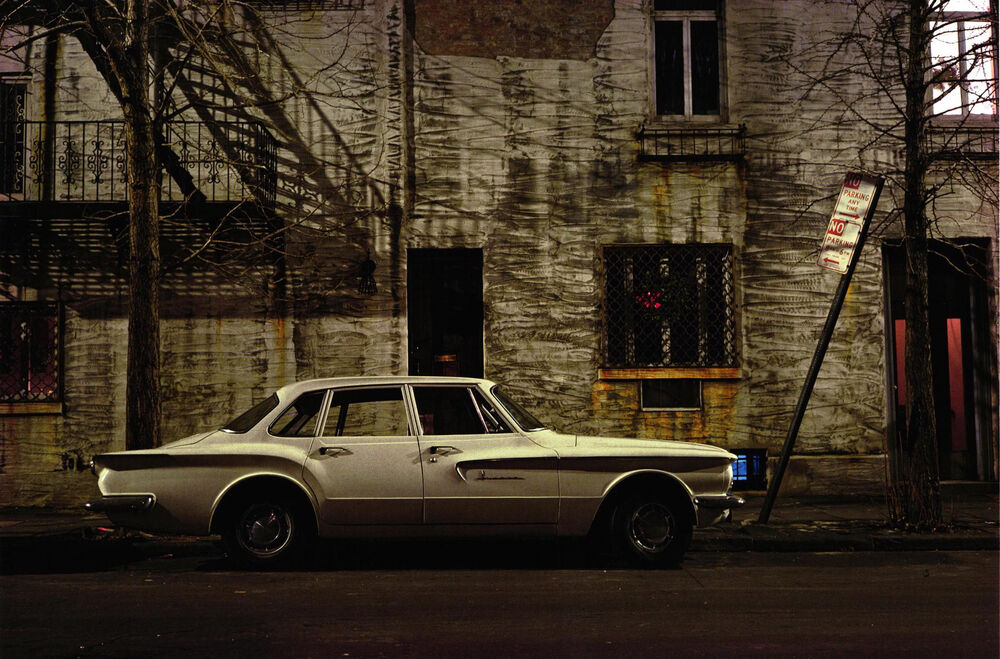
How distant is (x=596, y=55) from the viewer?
1215 centimetres

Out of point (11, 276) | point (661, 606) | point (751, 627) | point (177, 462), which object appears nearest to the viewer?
point (751, 627)

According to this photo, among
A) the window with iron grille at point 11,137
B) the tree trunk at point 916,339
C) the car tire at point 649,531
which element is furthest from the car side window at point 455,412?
the window with iron grille at point 11,137

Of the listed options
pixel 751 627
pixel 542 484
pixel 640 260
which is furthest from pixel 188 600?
pixel 640 260

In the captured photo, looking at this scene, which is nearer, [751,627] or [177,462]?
[751,627]

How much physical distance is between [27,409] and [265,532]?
19.7 feet

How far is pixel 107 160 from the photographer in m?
11.7

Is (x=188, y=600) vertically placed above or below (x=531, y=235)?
below

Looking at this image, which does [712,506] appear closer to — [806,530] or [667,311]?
[806,530]

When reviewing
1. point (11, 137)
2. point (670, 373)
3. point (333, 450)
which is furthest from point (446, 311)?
point (11, 137)

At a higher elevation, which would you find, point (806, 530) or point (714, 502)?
point (714, 502)

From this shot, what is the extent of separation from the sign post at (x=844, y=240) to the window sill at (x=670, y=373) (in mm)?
2761

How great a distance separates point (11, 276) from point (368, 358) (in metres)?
4.72

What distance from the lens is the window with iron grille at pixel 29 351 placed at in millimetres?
11773

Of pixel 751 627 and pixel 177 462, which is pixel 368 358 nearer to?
pixel 177 462
